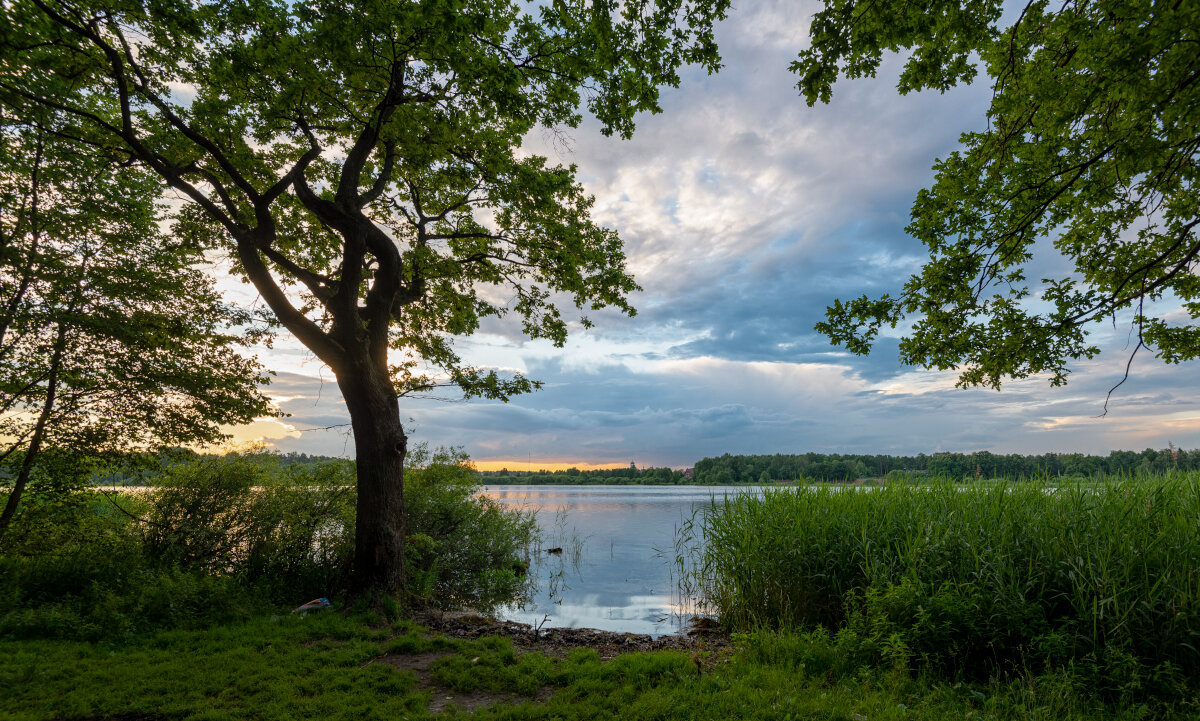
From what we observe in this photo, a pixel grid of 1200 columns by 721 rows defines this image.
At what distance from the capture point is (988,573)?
6363mm

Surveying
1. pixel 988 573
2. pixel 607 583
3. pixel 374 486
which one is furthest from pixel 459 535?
pixel 988 573

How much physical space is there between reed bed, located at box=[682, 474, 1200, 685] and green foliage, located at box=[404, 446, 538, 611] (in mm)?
5979

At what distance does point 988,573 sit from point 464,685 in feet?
21.2

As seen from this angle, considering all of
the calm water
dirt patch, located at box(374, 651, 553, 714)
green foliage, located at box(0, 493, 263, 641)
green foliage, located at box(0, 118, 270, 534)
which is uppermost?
green foliage, located at box(0, 118, 270, 534)

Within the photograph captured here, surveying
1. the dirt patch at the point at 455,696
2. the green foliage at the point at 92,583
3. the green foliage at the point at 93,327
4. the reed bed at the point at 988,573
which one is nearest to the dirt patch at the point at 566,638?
the reed bed at the point at 988,573

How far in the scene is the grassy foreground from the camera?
4.79m

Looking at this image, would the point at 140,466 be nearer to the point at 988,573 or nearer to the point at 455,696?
the point at 455,696

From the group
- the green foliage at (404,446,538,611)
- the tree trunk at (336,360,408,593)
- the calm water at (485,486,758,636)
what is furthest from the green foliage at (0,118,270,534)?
the calm water at (485,486,758,636)

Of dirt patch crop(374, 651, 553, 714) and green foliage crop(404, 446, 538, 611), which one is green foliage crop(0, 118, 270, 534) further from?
dirt patch crop(374, 651, 553, 714)

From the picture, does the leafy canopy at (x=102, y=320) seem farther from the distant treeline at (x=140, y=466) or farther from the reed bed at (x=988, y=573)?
the reed bed at (x=988, y=573)

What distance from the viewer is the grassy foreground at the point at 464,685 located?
4.79 metres

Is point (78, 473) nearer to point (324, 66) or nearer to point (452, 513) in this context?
point (452, 513)

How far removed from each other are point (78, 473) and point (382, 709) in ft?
26.8

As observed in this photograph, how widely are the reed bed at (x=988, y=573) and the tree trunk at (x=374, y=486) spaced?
19.1 feet
